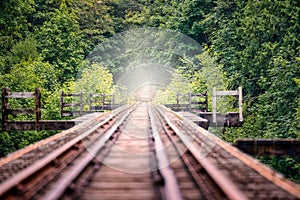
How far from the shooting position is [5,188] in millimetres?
3430

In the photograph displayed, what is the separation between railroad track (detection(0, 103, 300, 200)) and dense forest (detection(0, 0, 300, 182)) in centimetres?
931

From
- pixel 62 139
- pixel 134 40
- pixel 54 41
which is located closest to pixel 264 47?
pixel 62 139

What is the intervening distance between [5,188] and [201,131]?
5.13m

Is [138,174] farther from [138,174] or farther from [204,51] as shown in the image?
[204,51]

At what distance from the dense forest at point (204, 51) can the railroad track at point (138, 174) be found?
9312mm

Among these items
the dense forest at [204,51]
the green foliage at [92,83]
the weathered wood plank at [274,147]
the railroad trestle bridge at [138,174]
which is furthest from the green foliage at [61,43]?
the railroad trestle bridge at [138,174]

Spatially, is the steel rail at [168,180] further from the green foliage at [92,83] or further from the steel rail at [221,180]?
the green foliage at [92,83]

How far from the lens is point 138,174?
4.61m

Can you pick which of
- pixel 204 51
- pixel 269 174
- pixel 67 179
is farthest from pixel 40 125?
pixel 204 51

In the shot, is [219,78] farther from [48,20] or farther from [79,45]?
[48,20]

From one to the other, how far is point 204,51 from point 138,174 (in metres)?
28.5

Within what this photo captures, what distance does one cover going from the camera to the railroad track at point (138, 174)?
3621mm

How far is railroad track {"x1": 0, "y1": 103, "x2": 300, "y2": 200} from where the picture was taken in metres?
3.62

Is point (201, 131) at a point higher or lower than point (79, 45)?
lower
